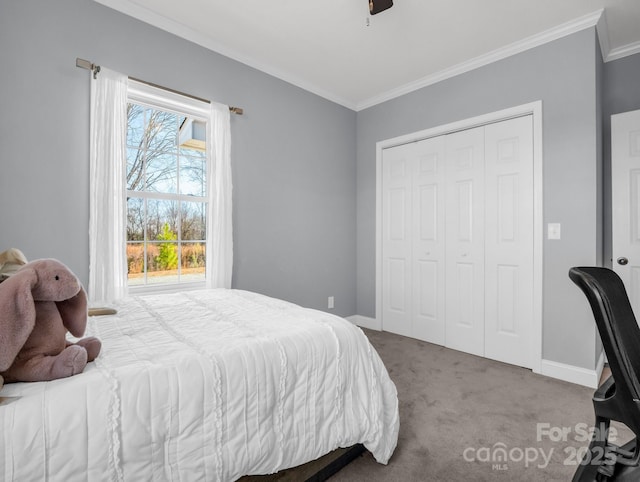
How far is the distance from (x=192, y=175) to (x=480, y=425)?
2.73 meters

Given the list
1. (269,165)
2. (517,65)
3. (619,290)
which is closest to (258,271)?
(269,165)

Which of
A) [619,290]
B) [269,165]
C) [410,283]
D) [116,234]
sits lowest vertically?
[410,283]

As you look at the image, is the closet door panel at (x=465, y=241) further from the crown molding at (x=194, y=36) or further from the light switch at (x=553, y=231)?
the crown molding at (x=194, y=36)

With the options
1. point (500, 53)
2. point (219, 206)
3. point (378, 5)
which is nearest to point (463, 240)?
point (500, 53)

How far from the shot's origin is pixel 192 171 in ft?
9.06

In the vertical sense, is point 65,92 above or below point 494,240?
above

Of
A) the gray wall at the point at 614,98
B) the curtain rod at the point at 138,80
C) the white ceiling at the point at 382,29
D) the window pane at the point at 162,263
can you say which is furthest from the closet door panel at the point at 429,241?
the window pane at the point at 162,263

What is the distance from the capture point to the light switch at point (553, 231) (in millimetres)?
2580

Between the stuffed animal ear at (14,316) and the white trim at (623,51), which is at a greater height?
the white trim at (623,51)

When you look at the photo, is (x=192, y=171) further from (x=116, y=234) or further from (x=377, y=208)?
(x=377, y=208)

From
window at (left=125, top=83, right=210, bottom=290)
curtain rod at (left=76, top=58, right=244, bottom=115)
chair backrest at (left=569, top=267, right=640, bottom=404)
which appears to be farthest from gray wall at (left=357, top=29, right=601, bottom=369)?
window at (left=125, top=83, right=210, bottom=290)

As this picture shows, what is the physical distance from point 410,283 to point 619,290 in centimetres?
260

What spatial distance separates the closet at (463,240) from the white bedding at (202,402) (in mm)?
1855

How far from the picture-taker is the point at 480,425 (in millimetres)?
1897
